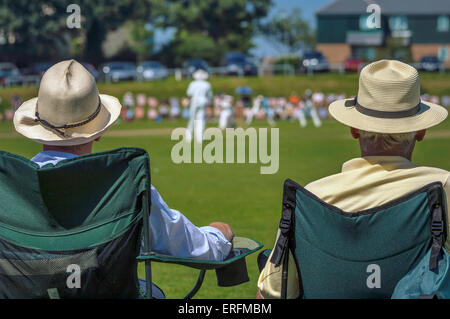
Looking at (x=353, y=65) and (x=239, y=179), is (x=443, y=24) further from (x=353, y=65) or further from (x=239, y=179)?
(x=239, y=179)

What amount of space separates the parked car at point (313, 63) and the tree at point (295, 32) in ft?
128

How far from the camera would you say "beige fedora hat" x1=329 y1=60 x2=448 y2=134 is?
3.25 m

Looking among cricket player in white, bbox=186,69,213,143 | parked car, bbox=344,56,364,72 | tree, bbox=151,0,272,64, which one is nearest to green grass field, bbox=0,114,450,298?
cricket player in white, bbox=186,69,213,143

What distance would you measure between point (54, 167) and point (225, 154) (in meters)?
18.5

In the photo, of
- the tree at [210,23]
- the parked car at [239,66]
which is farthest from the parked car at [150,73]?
the tree at [210,23]

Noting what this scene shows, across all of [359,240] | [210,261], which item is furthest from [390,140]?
[210,261]

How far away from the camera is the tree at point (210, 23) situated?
71.5m

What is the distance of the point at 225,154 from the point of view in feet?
70.8

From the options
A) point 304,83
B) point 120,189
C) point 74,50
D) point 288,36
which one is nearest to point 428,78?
point 304,83

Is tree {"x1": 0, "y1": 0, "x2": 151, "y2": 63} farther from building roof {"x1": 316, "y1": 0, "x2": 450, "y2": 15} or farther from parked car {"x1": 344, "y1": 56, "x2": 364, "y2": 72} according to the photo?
building roof {"x1": 316, "y1": 0, "x2": 450, "y2": 15}

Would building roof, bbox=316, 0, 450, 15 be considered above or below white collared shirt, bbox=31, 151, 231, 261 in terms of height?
below

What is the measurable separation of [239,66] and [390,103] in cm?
5433

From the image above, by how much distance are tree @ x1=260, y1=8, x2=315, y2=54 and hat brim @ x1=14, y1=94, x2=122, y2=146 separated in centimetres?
9332
